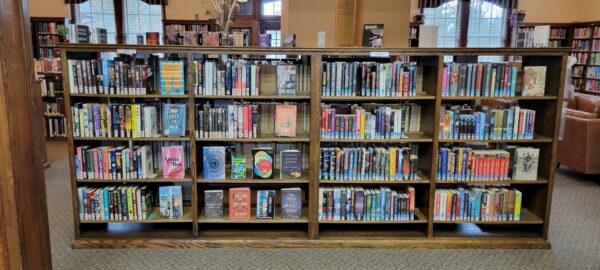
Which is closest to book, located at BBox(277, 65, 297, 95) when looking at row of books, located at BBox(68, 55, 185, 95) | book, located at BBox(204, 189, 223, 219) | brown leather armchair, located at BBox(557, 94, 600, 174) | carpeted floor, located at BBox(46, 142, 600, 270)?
row of books, located at BBox(68, 55, 185, 95)

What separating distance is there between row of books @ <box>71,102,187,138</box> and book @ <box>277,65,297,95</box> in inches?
28.5

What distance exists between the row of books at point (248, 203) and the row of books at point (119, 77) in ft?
2.77

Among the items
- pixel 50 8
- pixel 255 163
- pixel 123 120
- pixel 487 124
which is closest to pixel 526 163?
pixel 487 124

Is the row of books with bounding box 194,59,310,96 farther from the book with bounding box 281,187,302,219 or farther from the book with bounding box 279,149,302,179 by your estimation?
the book with bounding box 281,187,302,219

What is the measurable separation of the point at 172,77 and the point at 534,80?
8.79 ft

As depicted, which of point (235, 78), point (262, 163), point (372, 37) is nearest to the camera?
point (235, 78)

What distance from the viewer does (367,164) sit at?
3.35 metres

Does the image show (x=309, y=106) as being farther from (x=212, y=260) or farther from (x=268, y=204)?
(x=212, y=260)

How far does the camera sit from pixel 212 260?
3.15 meters

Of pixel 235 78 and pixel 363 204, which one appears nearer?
pixel 235 78

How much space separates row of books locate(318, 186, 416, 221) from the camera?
337 cm

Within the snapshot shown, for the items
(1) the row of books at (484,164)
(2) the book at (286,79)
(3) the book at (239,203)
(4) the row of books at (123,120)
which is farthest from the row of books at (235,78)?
(1) the row of books at (484,164)

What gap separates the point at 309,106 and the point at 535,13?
28.4 ft

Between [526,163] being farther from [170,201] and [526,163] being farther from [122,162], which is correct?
[122,162]
